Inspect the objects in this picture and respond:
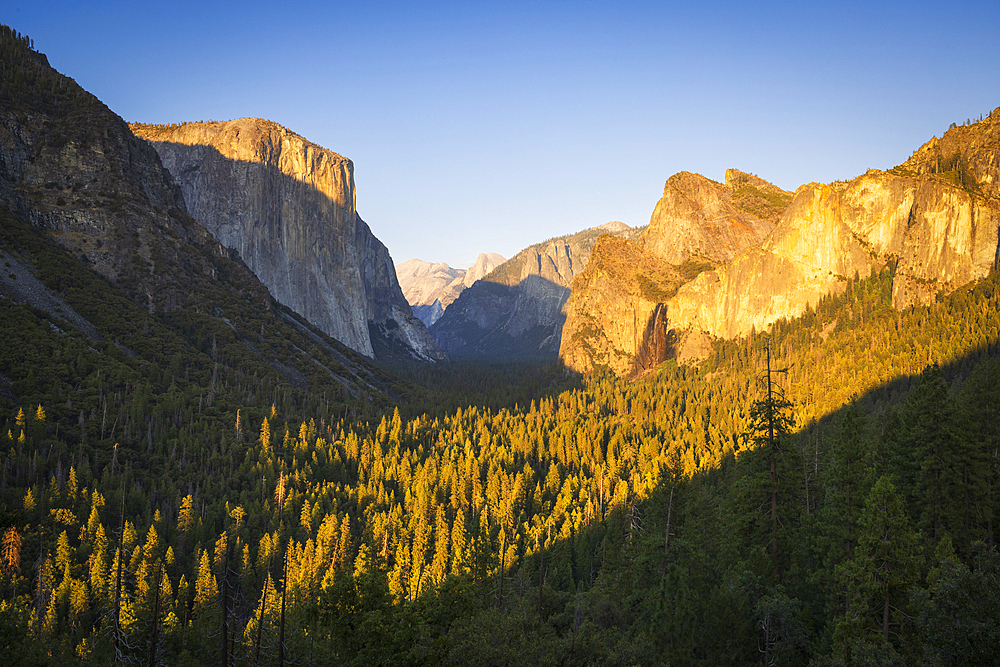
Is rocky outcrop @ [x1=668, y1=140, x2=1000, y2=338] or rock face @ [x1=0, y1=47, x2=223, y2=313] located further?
rock face @ [x1=0, y1=47, x2=223, y2=313]

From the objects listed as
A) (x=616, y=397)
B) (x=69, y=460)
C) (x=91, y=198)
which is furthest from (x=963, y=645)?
(x=91, y=198)

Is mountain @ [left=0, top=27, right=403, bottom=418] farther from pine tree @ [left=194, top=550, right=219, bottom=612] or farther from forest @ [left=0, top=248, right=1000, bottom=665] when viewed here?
pine tree @ [left=194, top=550, right=219, bottom=612]

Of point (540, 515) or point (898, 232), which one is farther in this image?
point (898, 232)

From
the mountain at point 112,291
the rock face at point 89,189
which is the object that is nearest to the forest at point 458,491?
the mountain at point 112,291

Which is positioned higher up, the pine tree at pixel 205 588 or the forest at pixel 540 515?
the forest at pixel 540 515

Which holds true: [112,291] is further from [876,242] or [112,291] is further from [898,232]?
[898,232]

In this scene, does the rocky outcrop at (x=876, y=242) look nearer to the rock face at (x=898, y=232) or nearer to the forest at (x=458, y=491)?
the rock face at (x=898, y=232)

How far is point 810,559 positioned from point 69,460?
314ft

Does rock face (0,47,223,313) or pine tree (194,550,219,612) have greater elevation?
rock face (0,47,223,313)

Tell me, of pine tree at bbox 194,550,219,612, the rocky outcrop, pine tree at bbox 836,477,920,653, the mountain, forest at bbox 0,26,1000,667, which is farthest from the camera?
the rocky outcrop

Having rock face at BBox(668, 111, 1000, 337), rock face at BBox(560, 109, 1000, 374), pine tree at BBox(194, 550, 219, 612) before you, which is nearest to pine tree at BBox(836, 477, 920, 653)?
pine tree at BBox(194, 550, 219, 612)

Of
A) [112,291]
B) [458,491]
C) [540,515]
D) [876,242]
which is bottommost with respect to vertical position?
[540,515]

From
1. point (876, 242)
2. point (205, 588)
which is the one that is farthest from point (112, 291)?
point (876, 242)

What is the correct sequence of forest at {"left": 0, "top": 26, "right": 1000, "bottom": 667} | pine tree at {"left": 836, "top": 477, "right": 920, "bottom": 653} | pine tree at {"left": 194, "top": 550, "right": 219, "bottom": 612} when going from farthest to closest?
1. pine tree at {"left": 194, "top": 550, "right": 219, "bottom": 612}
2. forest at {"left": 0, "top": 26, "right": 1000, "bottom": 667}
3. pine tree at {"left": 836, "top": 477, "right": 920, "bottom": 653}
